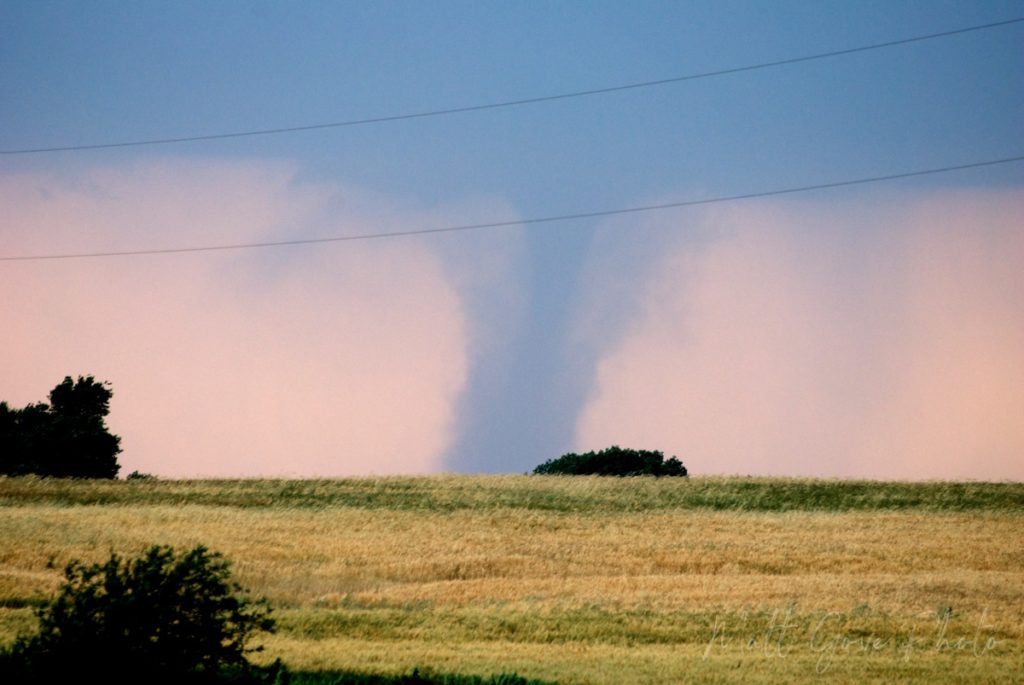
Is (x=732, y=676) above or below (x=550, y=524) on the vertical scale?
below

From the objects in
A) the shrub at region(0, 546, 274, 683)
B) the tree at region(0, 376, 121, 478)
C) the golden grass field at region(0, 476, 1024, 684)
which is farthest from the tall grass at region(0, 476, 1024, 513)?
the shrub at region(0, 546, 274, 683)

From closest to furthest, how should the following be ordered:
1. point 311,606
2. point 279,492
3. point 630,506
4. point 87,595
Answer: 1. point 87,595
2. point 311,606
3. point 630,506
4. point 279,492

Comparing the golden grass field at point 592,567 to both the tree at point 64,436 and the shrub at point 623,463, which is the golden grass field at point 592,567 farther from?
the shrub at point 623,463

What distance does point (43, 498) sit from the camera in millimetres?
55906

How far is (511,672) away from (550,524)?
29171 mm

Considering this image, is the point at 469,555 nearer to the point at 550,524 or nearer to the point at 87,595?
the point at 550,524

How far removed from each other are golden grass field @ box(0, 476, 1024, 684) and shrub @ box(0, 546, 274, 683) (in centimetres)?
133

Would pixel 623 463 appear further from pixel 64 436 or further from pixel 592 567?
pixel 592 567

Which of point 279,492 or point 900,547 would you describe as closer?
point 900,547

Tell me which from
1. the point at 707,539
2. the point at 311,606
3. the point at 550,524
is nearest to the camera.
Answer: the point at 311,606

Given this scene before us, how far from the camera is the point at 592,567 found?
121 ft

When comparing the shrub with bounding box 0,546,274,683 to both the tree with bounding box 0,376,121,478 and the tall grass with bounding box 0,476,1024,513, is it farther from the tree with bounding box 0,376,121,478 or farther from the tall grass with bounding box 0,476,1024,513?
the tree with bounding box 0,376,121,478

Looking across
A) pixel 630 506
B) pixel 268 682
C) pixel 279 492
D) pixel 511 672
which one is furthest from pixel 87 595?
pixel 279 492

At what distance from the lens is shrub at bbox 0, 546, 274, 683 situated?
14.1 m
